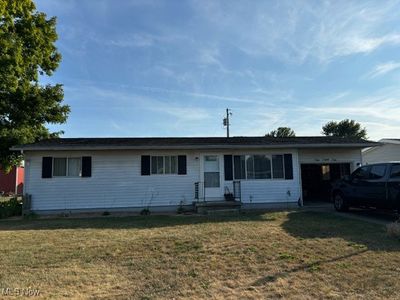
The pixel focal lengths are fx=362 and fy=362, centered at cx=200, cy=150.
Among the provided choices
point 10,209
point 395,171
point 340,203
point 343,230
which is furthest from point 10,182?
point 395,171

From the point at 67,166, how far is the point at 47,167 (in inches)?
31.6

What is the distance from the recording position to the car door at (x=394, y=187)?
11.3 meters

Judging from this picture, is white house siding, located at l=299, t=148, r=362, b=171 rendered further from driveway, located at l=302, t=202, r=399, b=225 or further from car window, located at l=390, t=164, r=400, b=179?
car window, located at l=390, t=164, r=400, b=179

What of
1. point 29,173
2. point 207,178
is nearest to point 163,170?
point 207,178

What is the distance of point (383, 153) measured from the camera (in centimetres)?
2703

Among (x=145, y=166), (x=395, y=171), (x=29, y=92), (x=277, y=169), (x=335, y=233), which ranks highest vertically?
(x=29, y=92)

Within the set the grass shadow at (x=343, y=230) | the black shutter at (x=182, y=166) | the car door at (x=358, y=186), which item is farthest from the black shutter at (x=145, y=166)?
the car door at (x=358, y=186)

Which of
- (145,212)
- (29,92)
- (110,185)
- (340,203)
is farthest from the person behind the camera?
(29,92)

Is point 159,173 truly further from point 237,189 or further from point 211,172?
point 237,189

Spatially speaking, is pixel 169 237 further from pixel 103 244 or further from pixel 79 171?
pixel 79 171


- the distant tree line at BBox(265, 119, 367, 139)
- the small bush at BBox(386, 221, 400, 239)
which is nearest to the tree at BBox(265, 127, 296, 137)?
the distant tree line at BBox(265, 119, 367, 139)

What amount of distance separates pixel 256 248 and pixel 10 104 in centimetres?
1664

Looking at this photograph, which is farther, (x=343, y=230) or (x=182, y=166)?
(x=182, y=166)

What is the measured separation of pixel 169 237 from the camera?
900 centimetres
